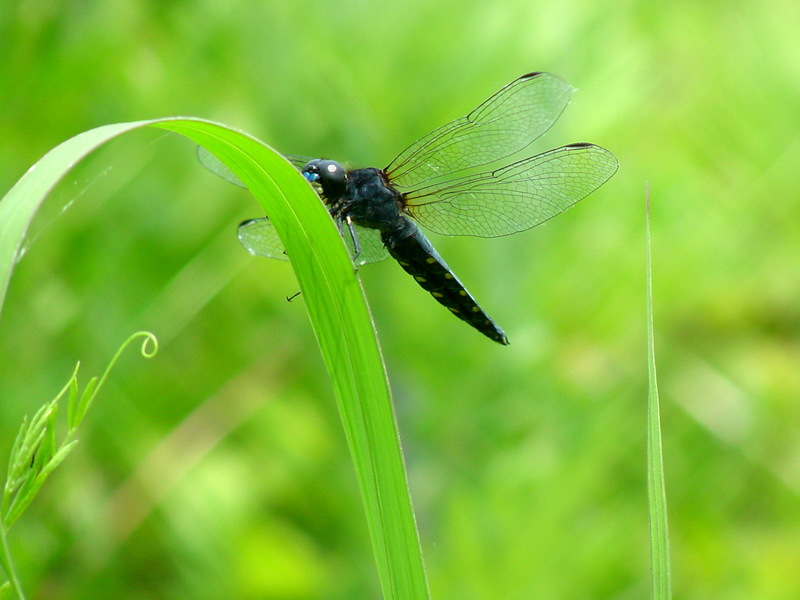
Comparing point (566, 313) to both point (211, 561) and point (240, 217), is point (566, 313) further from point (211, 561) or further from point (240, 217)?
point (211, 561)

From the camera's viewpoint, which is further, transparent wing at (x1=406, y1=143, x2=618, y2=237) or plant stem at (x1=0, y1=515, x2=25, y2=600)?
transparent wing at (x1=406, y1=143, x2=618, y2=237)

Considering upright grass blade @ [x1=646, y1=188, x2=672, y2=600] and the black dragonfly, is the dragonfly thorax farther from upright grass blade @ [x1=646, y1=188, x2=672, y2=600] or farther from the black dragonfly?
upright grass blade @ [x1=646, y1=188, x2=672, y2=600]

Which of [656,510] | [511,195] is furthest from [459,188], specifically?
[656,510]

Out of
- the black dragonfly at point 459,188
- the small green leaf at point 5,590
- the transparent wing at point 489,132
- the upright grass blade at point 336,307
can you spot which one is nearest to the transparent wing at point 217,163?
the black dragonfly at point 459,188

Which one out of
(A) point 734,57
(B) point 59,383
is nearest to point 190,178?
(B) point 59,383

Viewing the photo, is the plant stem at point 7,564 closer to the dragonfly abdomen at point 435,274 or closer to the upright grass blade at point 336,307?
the upright grass blade at point 336,307

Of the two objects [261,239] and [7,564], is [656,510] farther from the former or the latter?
[261,239]

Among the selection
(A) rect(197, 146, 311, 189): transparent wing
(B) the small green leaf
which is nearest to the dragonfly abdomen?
(A) rect(197, 146, 311, 189): transparent wing
